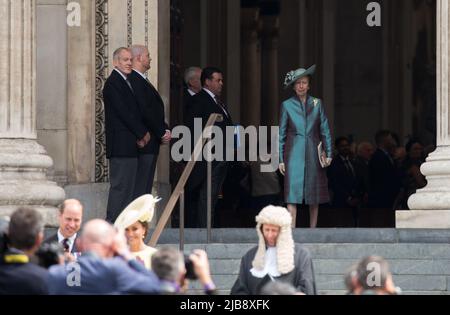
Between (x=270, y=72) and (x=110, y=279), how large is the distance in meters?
24.5

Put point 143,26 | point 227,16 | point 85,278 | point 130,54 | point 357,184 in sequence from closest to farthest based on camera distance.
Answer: point 85,278 → point 130,54 → point 143,26 → point 357,184 → point 227,16

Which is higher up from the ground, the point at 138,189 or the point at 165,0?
the point at 165,0

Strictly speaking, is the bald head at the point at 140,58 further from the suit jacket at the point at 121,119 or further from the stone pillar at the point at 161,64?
the stone pillar at the point at 161,64

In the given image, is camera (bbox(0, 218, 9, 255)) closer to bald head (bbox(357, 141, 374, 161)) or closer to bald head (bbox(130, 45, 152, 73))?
bald head (bbox(130, 45, 152, 73))

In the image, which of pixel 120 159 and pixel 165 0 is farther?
pixel 165 0

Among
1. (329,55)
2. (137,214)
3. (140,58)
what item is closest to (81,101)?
(140,58)

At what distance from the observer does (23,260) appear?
45.6ft

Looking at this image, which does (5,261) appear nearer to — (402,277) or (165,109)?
(402,277)

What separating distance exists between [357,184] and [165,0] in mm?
3976

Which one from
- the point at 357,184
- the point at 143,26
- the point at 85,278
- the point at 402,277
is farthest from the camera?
the point at 357,184

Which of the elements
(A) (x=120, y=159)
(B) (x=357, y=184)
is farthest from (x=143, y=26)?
(B) (x=357, y=184)

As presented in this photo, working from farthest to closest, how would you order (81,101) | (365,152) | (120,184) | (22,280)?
(365,152) < (81,101) < (120,184) < (22,280)

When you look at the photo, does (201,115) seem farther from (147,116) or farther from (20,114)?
(20,114)

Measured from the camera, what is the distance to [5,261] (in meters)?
14.0
